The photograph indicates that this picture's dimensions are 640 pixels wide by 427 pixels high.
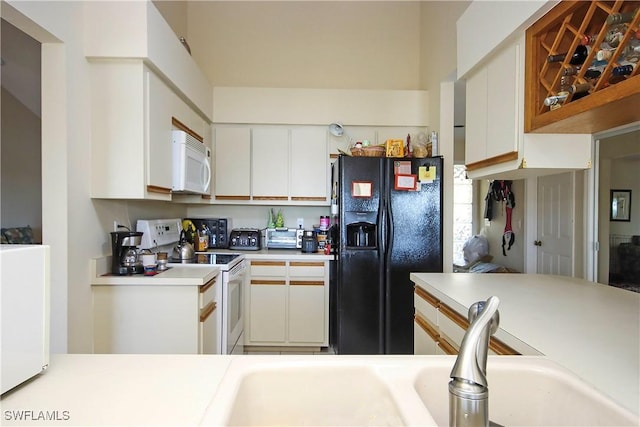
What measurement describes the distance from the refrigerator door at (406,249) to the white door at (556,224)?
173cm

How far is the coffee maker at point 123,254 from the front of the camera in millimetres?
2014

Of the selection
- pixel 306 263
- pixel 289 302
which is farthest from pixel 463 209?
pixel 289 302

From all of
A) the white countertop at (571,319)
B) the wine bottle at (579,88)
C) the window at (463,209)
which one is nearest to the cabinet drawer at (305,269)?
the white countertop at (571,319)

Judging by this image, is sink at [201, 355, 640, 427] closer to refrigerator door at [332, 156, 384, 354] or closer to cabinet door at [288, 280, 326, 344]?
refrigerator door at [332, 156, 384, 354]

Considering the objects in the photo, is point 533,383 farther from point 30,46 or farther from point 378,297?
point 30,46

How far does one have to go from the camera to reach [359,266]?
284 cm

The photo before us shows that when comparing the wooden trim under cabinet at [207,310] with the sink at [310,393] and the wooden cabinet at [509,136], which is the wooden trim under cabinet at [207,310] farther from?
the wooden cabinet at [509,136]

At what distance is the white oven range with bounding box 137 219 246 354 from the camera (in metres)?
2.42

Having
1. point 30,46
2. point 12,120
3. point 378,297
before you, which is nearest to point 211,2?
point 30,46

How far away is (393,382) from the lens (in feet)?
2.58

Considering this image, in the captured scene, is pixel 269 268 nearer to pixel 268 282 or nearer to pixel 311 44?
pixel 268 282

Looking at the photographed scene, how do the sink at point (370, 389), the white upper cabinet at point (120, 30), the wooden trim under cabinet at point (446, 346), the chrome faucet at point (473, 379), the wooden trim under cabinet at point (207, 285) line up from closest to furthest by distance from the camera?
the chrome faucet at point (473, 379) → the sink at point (370, 389) → the wooden trim under cabinet at point (446, 346) → the white upper cabinet at point (120, 30) → the wooden trim under cabinet at point (207, 285)

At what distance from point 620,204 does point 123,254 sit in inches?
180

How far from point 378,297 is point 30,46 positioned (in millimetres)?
3015
